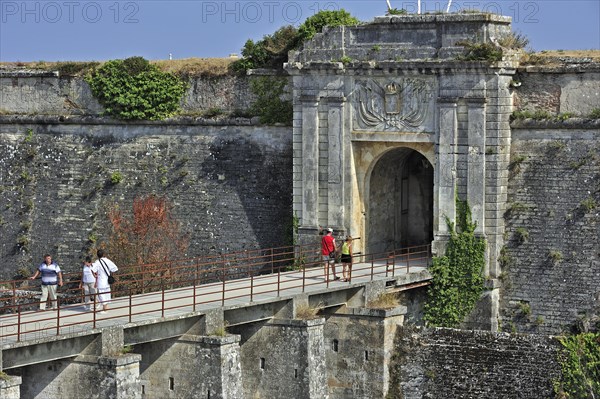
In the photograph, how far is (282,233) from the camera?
4034cm

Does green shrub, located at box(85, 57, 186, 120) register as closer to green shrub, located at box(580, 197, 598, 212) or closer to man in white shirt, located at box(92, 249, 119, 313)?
A: man in white shirt, located at box(92, 249, 119, 313)

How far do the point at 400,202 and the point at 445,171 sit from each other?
3.90 metres

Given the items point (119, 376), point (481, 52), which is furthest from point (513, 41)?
point (119, 376)

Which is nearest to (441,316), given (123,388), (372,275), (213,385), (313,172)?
(372,275)

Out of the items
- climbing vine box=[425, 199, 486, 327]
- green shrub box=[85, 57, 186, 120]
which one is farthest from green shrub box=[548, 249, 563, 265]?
green shrub box=[85, 57, 186, 120]

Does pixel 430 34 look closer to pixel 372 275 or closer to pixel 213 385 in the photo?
pixel 372 275

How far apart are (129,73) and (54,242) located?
518cm

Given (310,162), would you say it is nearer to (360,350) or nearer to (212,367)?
(360,350)

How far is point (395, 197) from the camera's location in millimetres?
40750

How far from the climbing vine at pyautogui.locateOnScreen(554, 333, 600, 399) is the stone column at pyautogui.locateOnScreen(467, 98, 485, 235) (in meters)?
3.96

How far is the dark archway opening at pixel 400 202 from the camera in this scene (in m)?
39.7

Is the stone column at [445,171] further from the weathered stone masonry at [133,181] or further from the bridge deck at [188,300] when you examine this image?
the weathered stone masonry at [133,181]

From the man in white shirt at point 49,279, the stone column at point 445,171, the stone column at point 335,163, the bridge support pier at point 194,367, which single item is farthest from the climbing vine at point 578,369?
the man in white shirt at point 49,279

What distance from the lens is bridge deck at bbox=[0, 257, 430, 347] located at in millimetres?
29000
